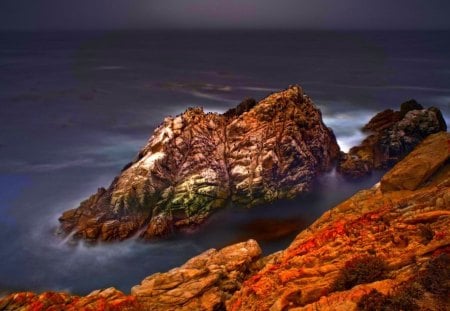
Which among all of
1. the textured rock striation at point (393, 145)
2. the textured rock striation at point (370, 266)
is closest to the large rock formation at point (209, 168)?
the textured rock striation at point (393, 145)

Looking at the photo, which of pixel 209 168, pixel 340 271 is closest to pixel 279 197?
pixel 209 168

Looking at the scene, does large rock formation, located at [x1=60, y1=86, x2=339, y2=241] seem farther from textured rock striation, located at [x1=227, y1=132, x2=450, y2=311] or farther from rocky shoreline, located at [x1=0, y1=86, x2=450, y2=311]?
textured rock striation, located at [x1=227, y1=132, x2=450, y2=311]

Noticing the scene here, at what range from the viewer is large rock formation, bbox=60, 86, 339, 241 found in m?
22.8

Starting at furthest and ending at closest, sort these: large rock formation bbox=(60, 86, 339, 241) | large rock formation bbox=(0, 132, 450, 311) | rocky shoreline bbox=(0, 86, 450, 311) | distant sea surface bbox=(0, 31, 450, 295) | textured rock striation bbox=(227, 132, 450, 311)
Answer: large rock formation bbox=(60, 86, 339, 241) < distant sea surface bbox=(0, 31, 450, 295) < rocky shoreline bbox=(0, 86, 450, 311) < large rock formation bbox=(0, 132, 450, 311) < textured rock striation bbox=(227, 132, 450, 311)

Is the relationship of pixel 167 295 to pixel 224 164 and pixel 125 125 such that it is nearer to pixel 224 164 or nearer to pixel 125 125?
pixel 224 164

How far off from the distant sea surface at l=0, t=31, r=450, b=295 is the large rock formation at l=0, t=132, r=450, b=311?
6742 mm

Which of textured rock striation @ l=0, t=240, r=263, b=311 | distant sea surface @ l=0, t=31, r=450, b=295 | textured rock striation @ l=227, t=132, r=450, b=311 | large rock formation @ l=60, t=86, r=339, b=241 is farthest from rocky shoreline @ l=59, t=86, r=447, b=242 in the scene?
textured rock striation @ l=227, t=132, r=450, b=311

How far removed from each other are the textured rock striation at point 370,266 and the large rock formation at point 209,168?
1016cm

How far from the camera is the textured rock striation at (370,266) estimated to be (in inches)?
346

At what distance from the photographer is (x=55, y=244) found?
2227 centimetres

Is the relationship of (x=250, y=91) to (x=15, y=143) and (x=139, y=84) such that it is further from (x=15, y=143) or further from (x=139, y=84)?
(x=15, y=143)

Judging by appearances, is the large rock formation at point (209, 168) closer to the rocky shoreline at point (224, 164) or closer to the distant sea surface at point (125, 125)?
the rocky shoreline at point (224, 164)

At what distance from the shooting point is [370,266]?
10211 millimetres

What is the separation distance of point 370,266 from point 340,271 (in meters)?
0.76
